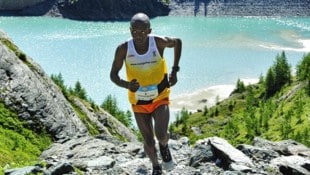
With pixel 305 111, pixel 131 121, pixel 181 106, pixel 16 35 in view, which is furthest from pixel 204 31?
pixel 305 111

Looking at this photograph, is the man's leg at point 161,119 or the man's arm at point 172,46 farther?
the man's leg at point 161,119

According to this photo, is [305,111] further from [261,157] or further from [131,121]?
[261,157]

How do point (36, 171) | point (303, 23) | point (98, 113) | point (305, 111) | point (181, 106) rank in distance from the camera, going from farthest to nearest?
point (303, 23), point (181, 106), point (305, 111), point (98, 113), point (36, 171)

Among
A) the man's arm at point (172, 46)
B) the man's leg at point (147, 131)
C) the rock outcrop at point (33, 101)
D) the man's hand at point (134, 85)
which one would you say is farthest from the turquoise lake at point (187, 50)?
the man's hand at point (134, 85)

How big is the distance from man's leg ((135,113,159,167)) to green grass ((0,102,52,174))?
8996 mm

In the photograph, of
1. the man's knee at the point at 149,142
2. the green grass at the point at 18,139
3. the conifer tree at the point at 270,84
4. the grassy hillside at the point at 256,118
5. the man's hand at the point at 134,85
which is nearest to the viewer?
the man's hand at the point at 134,85

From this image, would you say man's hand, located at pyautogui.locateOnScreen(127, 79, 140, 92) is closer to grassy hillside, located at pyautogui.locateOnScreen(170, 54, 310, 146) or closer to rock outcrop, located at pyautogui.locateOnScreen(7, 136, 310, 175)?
rock outcrop, located at pyautogui.locateOnScreen(7, 136, 310, 175)

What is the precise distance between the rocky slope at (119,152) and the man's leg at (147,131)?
1555 millimetres

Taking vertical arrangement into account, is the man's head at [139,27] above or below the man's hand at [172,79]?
above

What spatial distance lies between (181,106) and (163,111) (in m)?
74.9

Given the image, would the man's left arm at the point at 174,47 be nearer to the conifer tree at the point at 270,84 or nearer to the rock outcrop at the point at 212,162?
the rock outcrop at the point at 212,162

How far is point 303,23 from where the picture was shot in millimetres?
193875

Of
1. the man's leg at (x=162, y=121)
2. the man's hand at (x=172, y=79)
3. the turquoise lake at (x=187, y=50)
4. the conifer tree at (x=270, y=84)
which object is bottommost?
the turquoise lake at (x=187, y=50)

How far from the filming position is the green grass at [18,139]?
68.7 feet
